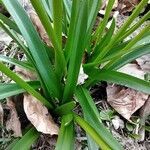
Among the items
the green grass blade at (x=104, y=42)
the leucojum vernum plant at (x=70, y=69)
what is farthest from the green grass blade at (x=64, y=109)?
the green grass blade at (x=104, y=42)

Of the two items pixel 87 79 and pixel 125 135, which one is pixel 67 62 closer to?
pixel 87 79

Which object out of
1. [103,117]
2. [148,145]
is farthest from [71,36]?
[148,145]

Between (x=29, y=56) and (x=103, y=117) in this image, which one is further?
(x=103, y=117)

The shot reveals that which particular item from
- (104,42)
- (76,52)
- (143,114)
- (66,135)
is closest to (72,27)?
(76,52)

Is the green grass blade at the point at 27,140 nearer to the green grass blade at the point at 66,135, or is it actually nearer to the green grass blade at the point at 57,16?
the green grass blade at the point at 66,135

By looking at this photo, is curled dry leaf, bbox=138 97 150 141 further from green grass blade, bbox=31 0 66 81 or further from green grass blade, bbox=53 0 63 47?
green grass blade, bbox=53 0 63 47

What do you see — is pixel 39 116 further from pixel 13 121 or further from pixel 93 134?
pixel 93 134
